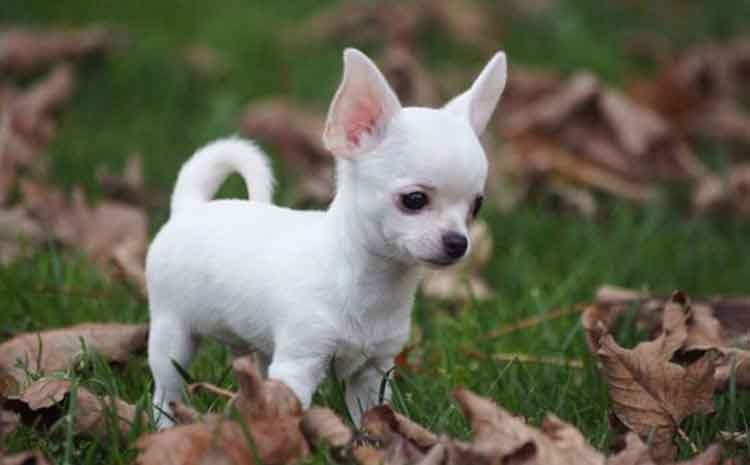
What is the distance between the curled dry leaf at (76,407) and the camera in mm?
2578

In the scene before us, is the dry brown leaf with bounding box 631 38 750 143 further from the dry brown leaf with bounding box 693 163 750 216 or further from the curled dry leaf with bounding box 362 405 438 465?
the curled dry leaf with bounding box 362 405 438 465

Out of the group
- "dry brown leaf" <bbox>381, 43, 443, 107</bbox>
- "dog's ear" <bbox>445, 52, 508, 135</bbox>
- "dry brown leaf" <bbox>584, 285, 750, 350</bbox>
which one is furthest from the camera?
"dry brown leaf" <bbox>381, 43, 443, 107</bbox>

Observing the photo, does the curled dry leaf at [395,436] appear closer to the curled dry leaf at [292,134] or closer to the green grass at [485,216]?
the green grass at [485,216]

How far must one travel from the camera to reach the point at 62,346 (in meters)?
3.16

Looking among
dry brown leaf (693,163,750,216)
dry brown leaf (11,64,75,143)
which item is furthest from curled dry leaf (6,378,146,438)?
dry brown leaf (693,163,750,216)

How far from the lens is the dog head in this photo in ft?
7.99

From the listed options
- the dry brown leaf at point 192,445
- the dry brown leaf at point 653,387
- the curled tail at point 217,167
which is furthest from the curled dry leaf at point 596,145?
the dry brown leaf at point 192,445

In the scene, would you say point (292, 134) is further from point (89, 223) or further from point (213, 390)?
point (213, 390)

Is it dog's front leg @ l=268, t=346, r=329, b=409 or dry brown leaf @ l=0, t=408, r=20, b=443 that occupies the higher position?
dog's front leg @ l=268, t=346, r=329, b=409

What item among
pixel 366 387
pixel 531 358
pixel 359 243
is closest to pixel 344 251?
pixel 359 243

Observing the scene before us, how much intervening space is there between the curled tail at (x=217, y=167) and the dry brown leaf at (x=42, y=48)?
3828 millimetres

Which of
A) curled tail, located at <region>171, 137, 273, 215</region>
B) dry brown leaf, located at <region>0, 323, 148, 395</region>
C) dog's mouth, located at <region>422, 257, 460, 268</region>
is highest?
dog's mouth, located at <region>422, 257, 460, 268</region>

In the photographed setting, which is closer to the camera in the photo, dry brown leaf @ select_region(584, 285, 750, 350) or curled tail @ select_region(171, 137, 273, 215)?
curled tail @ select_region(171, 137, 273, 215)

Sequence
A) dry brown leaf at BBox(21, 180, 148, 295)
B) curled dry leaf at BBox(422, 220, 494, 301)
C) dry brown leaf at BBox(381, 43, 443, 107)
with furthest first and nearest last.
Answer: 1. dry brown leaf at BBox(381, 43, 443, 107)
2. dry brown leaf at BBox(21, 180, 148, 295)
3. curled dry leaf at BBox(422, 220, 494, 301)
